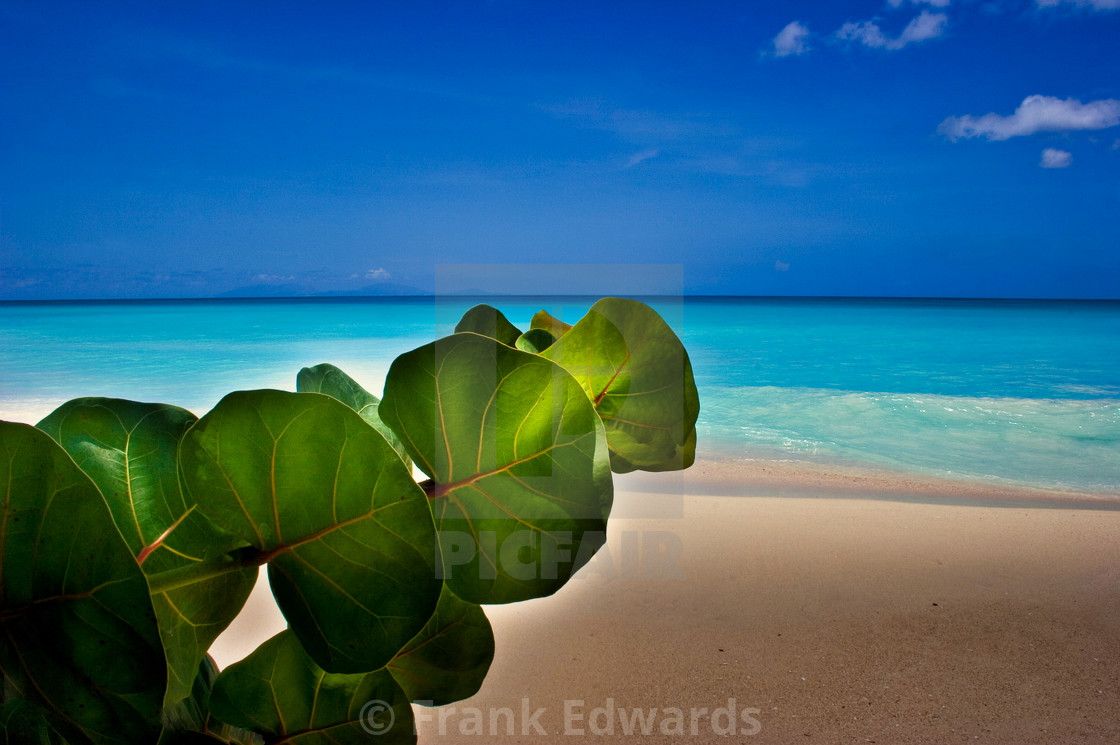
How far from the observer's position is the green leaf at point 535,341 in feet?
0.42

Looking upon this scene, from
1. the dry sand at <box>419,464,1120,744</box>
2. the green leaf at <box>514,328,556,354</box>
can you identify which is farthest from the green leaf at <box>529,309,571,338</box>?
the dry sand at <box>419,464,1120,744</box>

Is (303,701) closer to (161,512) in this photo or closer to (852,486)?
(161,512)

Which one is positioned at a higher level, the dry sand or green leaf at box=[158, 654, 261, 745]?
green leaf at box=[158, 654, 261, 745]

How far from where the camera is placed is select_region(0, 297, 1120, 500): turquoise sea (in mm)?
2973

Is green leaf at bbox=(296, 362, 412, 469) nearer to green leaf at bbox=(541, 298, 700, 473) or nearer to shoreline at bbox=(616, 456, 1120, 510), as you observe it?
green leaf at bbox=(541, 298, 700, 473)

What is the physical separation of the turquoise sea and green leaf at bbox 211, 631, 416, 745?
0.29 feet

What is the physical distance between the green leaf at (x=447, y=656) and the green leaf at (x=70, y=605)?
52 millimetres

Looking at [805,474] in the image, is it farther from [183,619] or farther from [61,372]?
[61,372]

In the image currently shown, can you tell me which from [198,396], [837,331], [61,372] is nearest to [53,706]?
[198,396]

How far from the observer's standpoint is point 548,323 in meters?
0.15

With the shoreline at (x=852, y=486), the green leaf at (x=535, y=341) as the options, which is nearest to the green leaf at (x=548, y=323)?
the green leaf at (x=535, y=341)

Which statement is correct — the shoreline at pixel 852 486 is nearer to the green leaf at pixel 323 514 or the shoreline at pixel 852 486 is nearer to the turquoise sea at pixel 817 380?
the turquoise sea at pixel 817 380

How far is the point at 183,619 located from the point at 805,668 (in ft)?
4.33

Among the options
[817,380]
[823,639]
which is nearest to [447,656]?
[823,639]
